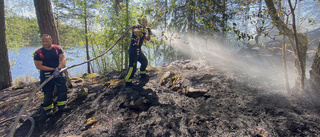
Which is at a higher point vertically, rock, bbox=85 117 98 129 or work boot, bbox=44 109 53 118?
rock, bbox=85 117 98 129

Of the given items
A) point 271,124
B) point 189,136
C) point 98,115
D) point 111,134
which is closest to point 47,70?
point 98,115

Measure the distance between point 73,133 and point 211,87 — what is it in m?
2.91

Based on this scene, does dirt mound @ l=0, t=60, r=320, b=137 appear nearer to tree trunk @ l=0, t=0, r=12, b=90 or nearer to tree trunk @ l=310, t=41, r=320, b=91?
tree trunk @ l=310, t=41, r=320, b=91

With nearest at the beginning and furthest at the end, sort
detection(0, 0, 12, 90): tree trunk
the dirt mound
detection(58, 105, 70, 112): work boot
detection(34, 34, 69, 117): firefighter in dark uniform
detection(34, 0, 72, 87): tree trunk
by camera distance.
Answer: the dirt mound
detection(34, 34, 69, 117): firefighter in dark uniform
detection(58, 105, 70, 112): work boot
detection(34, 0, 72, 87): tree trunk
detection(0, 0, 12, 90): tree trunk

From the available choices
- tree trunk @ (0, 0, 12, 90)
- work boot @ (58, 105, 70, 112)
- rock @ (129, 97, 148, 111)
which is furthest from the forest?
work boot @ (58, 105, 70, 112)

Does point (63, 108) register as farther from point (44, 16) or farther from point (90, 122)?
point (44, 16)

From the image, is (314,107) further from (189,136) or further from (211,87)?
(189,136)

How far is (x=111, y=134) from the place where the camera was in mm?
2072

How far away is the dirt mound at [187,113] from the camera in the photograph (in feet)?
6.06

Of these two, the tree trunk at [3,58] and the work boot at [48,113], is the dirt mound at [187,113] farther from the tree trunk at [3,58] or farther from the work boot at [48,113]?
the tree trunk at [3,58]

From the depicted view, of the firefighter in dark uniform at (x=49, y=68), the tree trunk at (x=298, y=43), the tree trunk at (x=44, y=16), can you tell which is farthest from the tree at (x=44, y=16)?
the tree trunk at (x=298, y=43)

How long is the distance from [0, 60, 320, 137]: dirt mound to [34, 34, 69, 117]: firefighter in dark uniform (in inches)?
10.8

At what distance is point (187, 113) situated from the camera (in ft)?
7.78

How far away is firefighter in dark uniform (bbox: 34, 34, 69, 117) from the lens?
2994mm
